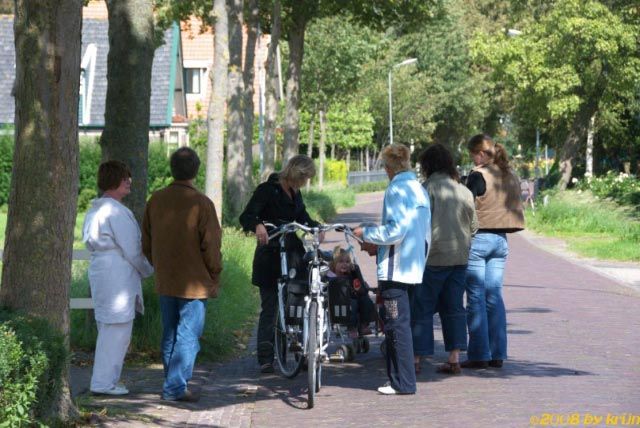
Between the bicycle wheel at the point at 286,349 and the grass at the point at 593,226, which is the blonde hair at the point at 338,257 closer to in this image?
the bicycle wheel at the point at 286,349

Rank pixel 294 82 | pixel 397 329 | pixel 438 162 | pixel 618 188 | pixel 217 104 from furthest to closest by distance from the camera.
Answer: pixel 618 188
pixel 294 82
pixel 217 104
pixel 438 162
pixel 397 329

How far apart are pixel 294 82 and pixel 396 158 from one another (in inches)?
938

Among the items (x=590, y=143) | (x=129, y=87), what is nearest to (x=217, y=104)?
(x=129, y=87)

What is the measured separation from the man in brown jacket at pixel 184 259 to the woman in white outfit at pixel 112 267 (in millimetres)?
189

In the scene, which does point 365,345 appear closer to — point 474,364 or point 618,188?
point 474,364

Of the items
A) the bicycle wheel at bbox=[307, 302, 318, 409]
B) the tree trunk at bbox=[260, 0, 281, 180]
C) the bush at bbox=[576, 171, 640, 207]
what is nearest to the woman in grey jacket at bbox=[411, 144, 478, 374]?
the bicycle wheel at bbox=[307, 302, 318, 409]

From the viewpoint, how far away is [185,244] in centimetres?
859

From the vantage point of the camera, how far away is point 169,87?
48156 millimetres

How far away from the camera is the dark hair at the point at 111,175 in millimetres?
8734

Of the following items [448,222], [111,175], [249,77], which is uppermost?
[249,77]

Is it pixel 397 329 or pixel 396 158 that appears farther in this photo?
pixel 396 158

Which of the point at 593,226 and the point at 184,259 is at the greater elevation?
the point at 184,259

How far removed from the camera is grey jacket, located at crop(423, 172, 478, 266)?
9.69 metres

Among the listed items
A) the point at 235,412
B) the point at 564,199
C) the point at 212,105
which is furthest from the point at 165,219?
the point at 564,199
